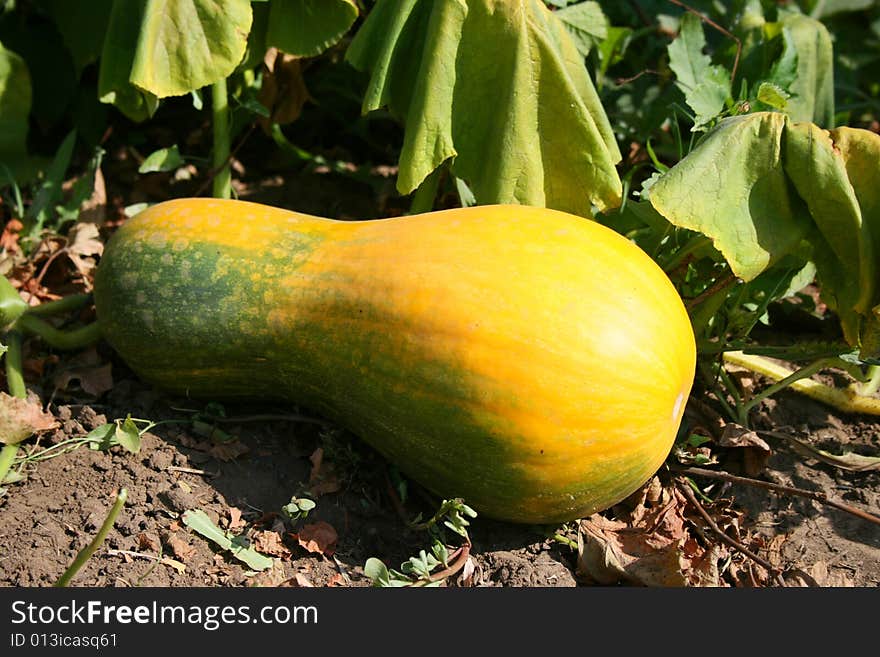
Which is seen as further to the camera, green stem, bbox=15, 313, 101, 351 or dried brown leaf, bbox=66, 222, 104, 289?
dried brown leaf, bbox=66, 222, 104, 289

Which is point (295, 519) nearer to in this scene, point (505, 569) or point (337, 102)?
point (505, 569)

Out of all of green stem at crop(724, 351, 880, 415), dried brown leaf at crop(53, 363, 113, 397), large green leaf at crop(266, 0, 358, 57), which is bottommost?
green stem at crop(724, 351, 880, 415)

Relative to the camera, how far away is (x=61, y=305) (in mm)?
3045

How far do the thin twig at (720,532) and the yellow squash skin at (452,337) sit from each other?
12.5 inches

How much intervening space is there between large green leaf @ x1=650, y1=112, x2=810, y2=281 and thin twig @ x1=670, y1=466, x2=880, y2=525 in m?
0.58

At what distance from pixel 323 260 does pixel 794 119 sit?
1.71 metres

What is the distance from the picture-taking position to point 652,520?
8.66 feet

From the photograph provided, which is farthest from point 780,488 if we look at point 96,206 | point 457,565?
point 96,206

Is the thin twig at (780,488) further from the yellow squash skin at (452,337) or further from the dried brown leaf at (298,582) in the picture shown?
the dried brown leaf at (298,582)

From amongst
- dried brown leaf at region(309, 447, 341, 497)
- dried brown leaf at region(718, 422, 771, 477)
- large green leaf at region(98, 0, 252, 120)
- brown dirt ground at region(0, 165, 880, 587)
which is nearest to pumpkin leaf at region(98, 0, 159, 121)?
large green leaf at region(98, 0, 252, 120)

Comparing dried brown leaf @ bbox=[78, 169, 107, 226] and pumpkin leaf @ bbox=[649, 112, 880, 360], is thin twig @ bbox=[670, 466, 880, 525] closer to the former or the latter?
pumpkin leaf @ bbox=[649, 112, 880, 360]

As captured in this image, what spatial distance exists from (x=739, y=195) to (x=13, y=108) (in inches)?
97.1

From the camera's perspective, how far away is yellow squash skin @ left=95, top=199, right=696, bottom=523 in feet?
7.37

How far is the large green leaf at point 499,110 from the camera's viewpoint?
2787 millimetres
